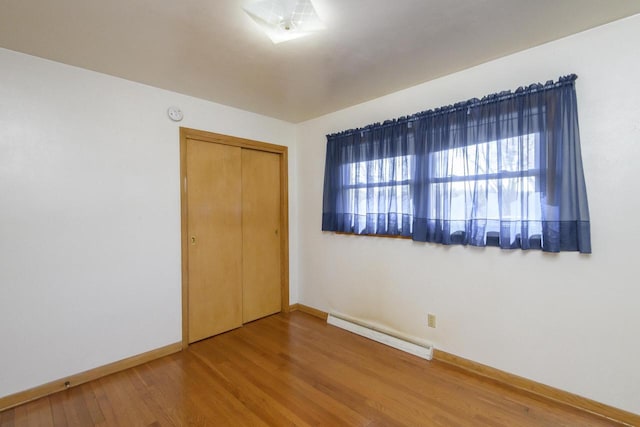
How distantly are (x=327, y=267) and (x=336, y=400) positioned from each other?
5.36 feet

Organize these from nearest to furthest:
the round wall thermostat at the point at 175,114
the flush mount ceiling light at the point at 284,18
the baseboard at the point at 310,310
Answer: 1. the flush mount ceiling light at the point at 284,18
2. the round wall thermostat at the point at 175,114
3. the baseboard at the point at 310,310

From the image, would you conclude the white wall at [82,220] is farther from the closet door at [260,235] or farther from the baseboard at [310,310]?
the baseboard at [310,310]

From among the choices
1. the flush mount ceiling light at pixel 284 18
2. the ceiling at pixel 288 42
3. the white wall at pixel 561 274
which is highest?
the ceiling at pixel 288 42

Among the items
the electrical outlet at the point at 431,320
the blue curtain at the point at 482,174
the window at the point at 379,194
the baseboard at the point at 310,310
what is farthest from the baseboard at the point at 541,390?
the baseboard at the point at 310,310

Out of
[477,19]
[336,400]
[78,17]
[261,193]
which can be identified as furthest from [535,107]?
[78,17]

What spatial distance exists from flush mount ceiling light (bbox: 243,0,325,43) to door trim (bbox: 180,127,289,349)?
147 cm

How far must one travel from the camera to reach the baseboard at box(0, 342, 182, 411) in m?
1.99

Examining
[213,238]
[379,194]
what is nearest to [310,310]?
[213,238]

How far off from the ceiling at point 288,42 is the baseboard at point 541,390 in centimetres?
241

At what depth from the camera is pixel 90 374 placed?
2.27 meters

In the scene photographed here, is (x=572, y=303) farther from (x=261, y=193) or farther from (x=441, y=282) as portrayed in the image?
(x=261, y=193)

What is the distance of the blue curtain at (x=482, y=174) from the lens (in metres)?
1.90

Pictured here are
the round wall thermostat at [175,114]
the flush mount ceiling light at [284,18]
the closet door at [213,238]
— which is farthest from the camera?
the closet door at [213,238]

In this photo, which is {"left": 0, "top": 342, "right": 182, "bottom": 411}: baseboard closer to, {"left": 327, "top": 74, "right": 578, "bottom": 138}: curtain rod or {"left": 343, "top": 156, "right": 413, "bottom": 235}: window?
{"left": 343, "top": 156, "right": 413, "bottom": 235}: window
